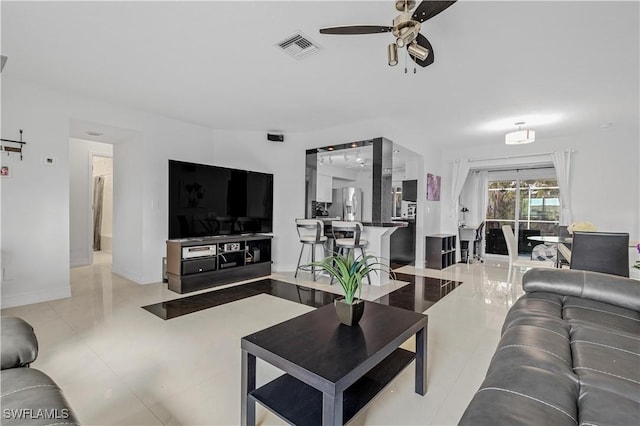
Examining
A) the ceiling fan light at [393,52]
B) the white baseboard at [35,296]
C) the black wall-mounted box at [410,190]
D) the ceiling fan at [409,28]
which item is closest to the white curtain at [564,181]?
the black wall-mounted box at [410,190]

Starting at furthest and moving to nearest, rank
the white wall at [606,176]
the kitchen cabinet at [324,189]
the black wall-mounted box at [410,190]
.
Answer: the kitchen cabinet at [324,189] < the black wall-mounted box at [410,190] < the white wall at [606,176]

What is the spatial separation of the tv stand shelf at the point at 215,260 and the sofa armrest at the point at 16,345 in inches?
108

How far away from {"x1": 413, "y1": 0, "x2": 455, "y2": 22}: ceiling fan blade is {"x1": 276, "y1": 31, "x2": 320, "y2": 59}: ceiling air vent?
3.17ft

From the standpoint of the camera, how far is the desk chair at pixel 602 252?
3.01 metres

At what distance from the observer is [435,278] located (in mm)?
5074

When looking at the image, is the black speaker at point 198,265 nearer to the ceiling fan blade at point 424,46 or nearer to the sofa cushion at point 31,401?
the sofa cushion at point 31,401

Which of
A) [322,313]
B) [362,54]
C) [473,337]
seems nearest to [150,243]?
[322,313]

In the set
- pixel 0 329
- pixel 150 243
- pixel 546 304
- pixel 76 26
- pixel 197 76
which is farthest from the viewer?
pixel 150 243

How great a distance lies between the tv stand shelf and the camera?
13.2 feet

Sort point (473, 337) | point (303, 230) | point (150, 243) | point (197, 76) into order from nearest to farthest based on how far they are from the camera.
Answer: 1. point (473, 337)
2. point (197, 76)
3. point (150, 243)
4. point (303, 230)

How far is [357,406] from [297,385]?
1.05ft

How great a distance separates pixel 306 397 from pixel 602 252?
3.43 metres

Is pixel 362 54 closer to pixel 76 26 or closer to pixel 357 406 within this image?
pixel 76 26

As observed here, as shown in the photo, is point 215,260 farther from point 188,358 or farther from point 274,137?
point 274,137
